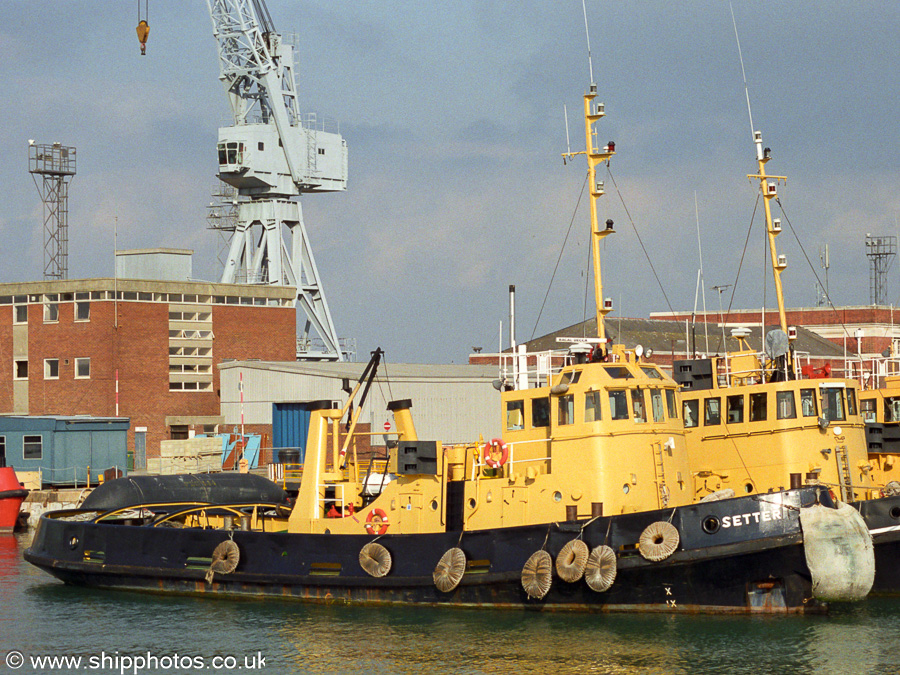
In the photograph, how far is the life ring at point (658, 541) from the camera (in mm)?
18656

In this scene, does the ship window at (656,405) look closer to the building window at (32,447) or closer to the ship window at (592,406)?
the ship window at (592,406)

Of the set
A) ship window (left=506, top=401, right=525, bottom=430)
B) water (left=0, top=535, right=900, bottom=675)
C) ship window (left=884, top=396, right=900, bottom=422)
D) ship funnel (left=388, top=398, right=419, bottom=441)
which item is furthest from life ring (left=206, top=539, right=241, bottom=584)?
ship window (left=884, top=396, right=900, bottom=422)

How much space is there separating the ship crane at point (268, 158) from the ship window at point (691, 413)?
35.0m

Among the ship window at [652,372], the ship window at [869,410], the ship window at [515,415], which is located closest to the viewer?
the ship window at [652,372]

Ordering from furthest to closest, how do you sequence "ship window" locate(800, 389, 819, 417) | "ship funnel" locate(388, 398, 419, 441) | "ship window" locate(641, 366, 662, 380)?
"ship funnel" locate(388, 398, 419, 441) → "ship window" locate(800, 389, 819, 417) → "ship window" locate(641, 366, 662, 380)

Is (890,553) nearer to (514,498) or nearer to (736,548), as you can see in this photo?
(736,548)

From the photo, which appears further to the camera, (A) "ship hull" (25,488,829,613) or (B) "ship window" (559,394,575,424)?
(B) "ship window" (559,394,575,424)

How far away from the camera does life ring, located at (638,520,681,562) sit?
61.2 ft

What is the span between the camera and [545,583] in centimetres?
1916

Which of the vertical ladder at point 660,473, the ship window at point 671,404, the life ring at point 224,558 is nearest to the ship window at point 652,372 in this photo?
the ship window at point 671,404

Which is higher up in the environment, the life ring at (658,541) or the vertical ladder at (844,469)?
the vertical ladder at (844,469)

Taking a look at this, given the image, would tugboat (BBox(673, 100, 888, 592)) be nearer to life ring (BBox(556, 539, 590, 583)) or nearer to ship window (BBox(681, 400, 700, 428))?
ship window (BBox(681, 400, 700, 428))

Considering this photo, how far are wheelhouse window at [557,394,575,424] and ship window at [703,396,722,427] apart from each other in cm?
439

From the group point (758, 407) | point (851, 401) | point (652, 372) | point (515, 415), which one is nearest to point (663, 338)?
point (851, 401)
